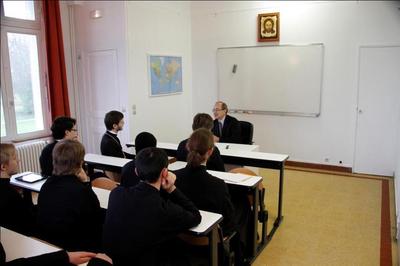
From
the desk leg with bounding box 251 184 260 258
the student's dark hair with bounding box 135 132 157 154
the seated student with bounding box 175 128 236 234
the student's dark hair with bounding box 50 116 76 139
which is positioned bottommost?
the desk leg with bounding box 251 184 260 258

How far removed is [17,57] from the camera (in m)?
4.64

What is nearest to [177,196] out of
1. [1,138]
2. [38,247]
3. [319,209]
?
[38,247]

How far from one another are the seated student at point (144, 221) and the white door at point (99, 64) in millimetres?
3375

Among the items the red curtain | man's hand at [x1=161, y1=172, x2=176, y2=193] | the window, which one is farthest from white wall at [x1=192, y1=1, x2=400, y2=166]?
man's hand at [x1=161, y1=172, x2=176, y2=193]

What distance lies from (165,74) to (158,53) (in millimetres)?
369

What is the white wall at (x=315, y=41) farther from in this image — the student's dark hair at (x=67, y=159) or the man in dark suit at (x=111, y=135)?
the student's dark hair at (x=67, y=159)

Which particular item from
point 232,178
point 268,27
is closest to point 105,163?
point 232,178

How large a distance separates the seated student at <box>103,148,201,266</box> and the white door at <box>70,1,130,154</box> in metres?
3.37

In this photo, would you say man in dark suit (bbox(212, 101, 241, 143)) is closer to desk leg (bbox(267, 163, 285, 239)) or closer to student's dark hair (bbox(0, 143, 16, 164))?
desk leg (bbox(267, 163, 285, 239))

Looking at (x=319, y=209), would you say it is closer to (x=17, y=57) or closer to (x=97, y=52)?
(x=97, y=52)

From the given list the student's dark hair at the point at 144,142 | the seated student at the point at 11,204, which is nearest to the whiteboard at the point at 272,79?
the student's dark hair at the point at 144,142

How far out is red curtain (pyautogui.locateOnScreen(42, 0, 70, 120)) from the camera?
4.75 metres

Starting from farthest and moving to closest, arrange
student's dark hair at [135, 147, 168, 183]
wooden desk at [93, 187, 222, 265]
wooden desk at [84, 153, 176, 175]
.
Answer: wooden desk at [84, 153, 176, 175]
wooden desk at [93, 187, 222, 265]
student's dark hair at [135, 147, 168, 183]

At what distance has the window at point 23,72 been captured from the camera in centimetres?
448
